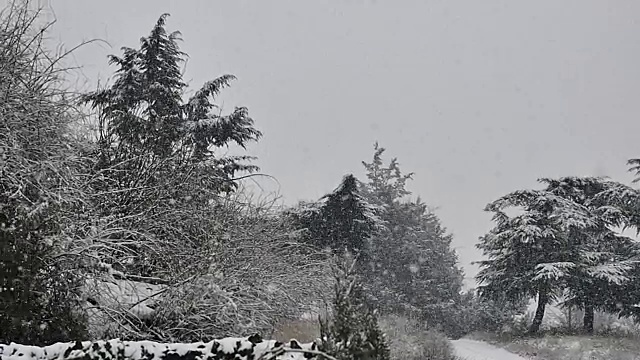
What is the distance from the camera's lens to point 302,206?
19875mm

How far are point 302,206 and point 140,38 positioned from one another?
752 centimetres

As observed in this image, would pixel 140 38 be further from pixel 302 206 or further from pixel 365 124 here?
pixel 365 124

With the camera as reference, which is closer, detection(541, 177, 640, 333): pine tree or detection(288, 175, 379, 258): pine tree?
detection(288, 175, 379, 258): pine tree

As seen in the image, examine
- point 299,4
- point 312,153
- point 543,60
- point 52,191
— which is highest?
point 299,4

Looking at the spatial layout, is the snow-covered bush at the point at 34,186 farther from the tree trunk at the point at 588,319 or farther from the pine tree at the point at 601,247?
the tree trunk at the point at 588,319

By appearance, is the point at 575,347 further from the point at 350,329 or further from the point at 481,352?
the point at 350,329

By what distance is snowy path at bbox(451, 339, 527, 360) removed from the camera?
15358 millimetres

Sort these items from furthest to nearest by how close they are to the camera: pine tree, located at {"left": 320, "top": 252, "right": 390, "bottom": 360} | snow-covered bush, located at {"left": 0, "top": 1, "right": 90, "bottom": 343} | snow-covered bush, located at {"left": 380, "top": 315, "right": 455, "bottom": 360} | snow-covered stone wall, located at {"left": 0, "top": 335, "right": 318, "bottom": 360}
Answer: snow-covered bush, located at {"left": 380, "top": 315, "right": 455, "bottom": 360}, snow-covered bush, located at {"left": 0, "top": 1, "right": 90, "bottom": 343}, snow-covered stone wall, located at {"left": 0, "top": 335, "right": 318, "bottom": 360}, pine tree, located at {"left": 320, "top": 252, "right": 390, "bottom": 360}

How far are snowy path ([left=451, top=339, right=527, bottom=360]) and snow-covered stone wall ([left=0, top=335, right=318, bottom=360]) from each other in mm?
12181

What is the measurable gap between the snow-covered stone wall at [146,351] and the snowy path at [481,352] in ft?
40.0

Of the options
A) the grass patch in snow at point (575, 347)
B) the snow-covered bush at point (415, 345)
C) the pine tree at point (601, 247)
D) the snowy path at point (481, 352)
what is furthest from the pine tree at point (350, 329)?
the pine tree at point (601, 247)

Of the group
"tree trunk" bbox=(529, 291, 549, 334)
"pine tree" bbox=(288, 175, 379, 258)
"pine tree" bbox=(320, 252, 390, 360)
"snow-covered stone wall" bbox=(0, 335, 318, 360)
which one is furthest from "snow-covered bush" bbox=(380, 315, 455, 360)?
"pine tree" bbox=(320, 252, 390, 360)

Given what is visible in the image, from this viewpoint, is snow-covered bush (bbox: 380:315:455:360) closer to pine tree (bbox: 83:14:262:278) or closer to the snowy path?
the snowy path

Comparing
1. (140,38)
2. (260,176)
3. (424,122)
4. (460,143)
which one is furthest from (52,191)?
(424,122)
